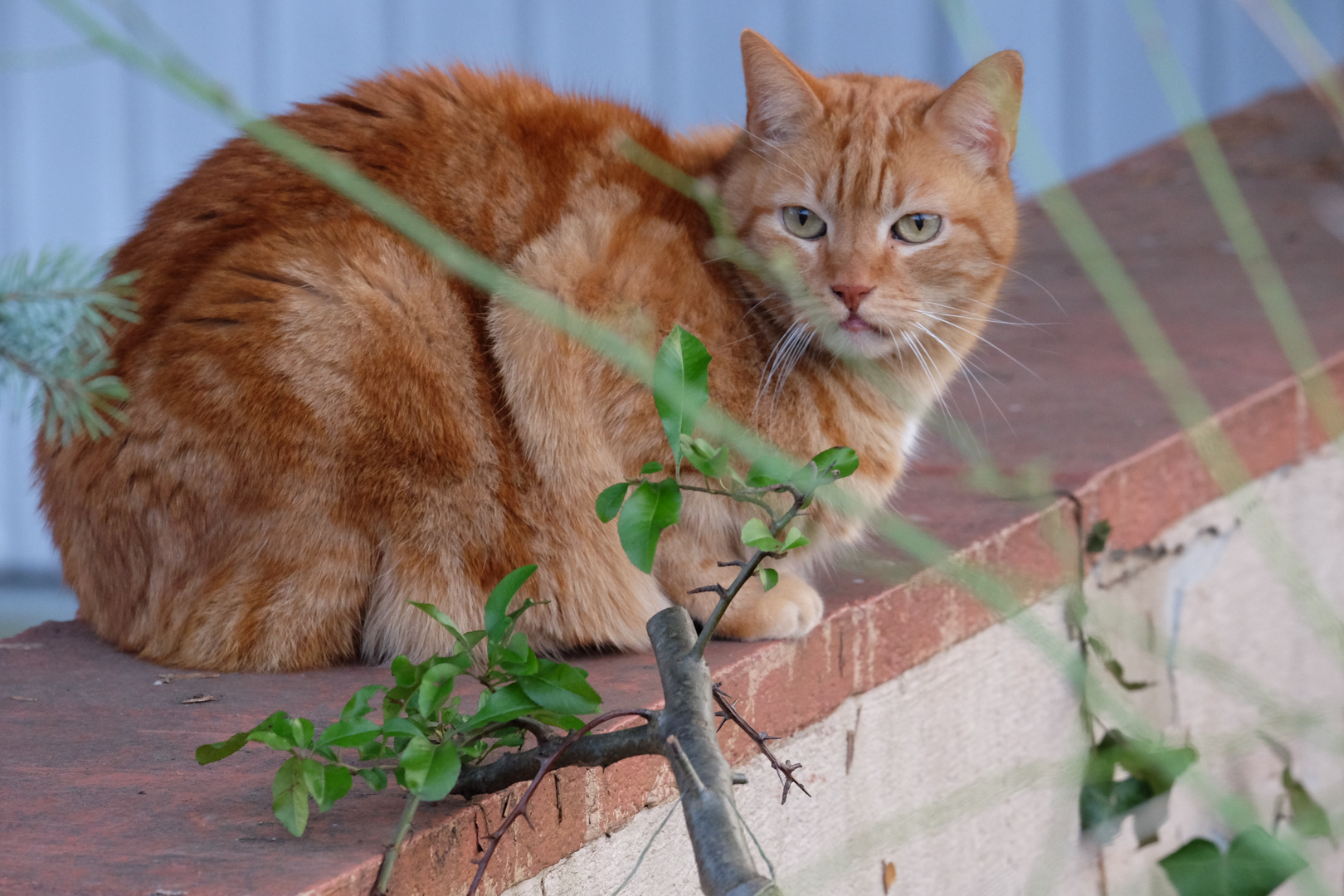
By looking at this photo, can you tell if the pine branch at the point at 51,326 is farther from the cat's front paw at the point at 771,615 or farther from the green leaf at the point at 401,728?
the cat's front paw at the point at 771,615

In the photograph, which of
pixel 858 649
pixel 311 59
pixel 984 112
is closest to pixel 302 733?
pixel 858 649

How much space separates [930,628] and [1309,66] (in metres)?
1.27

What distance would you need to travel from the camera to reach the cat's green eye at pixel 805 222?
1670mm

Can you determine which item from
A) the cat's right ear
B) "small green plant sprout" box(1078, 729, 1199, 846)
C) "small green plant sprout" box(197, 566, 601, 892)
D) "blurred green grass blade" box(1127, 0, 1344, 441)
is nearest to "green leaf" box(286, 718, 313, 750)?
"small green plant sprout" box(197, 566, 601, 892)

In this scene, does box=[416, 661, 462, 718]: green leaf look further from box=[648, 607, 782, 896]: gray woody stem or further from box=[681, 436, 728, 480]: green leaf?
box=[681, 436, 728, 480]: green leaf

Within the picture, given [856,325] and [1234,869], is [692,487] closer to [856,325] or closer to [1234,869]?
[1234,869]

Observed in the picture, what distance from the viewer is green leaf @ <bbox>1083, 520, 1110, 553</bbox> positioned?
2.01 metres

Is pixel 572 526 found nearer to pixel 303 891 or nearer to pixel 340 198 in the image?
pixel 340 198

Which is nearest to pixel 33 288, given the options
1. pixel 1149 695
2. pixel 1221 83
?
pixel 1149 695

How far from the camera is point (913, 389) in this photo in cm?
173

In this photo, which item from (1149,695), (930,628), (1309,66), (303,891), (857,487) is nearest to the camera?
(1309,66)

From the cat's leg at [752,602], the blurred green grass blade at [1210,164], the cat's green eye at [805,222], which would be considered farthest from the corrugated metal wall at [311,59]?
the blurred green grass blade at [1210,164]

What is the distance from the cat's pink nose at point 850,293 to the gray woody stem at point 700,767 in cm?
72

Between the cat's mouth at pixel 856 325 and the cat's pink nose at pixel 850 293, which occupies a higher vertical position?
the cat's pink nose at pixel 850 293
